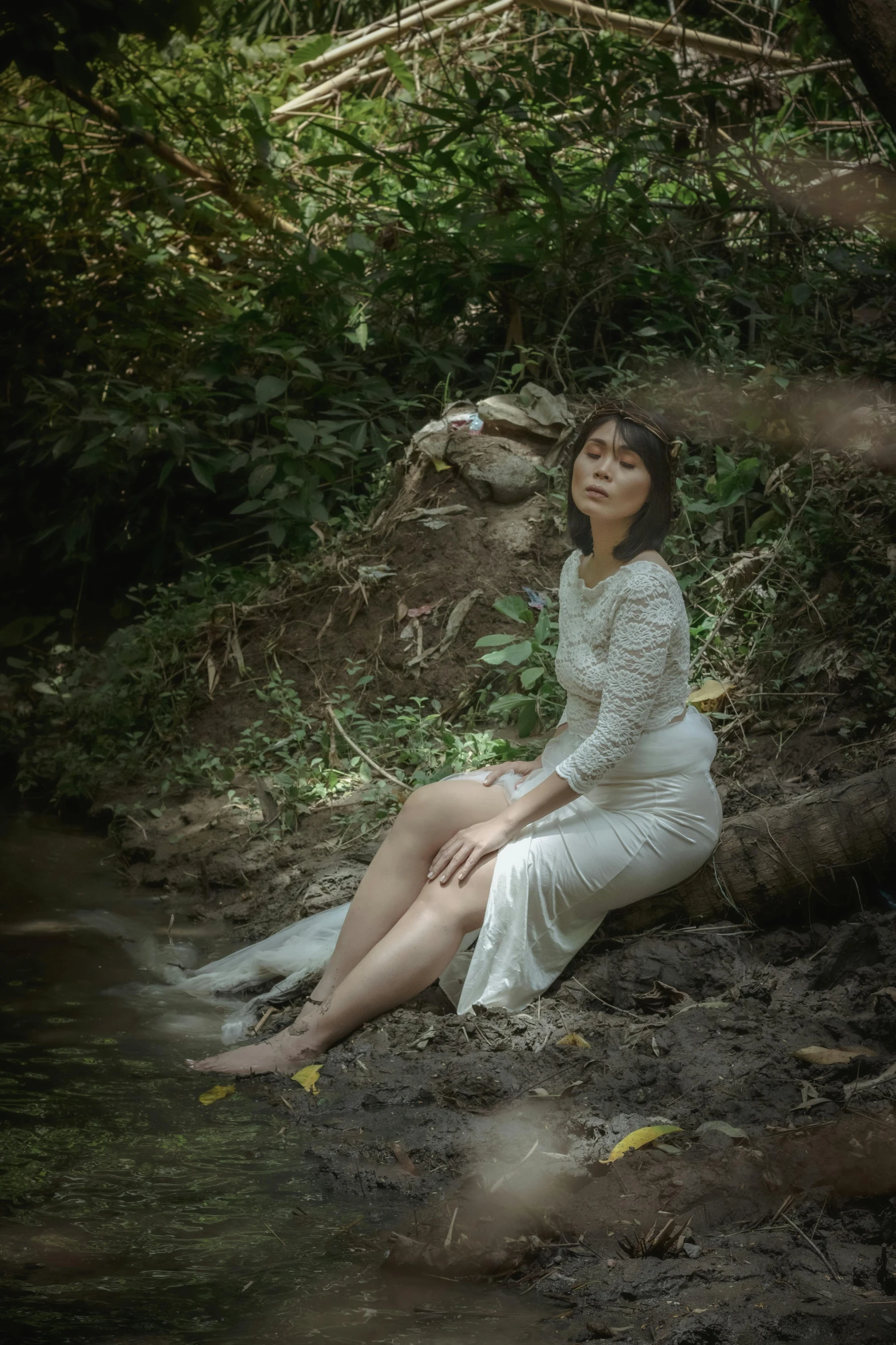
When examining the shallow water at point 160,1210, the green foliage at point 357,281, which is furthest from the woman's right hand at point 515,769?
the green foliage at point 357,281

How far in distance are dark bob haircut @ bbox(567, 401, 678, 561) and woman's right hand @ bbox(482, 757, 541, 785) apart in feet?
2.28

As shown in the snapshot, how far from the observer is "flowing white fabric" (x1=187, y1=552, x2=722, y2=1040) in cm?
298

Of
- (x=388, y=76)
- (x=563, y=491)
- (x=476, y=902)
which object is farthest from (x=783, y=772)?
(x=388, y=76)

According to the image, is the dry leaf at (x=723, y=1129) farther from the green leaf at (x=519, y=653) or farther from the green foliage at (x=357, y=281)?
the green foliage at (x=357, y=281)

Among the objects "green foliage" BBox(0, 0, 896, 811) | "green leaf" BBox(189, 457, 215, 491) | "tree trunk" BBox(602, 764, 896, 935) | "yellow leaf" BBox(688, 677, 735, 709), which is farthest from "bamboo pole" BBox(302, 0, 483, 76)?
"tree trunk" BBox(602, 764, 896, 935)

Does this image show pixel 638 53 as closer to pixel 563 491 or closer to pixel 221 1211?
pixel 563 491

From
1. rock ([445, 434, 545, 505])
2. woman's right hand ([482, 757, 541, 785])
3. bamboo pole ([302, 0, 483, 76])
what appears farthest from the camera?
bamboo pole ([302, 0, 483, 76])

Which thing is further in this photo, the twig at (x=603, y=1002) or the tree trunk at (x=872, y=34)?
the twig at (x=603, y=1002)

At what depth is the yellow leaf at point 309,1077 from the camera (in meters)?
2.88

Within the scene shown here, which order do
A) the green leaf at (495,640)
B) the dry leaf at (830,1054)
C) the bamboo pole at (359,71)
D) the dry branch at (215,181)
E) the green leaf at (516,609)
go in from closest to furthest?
the dry leaf at (830,1054) < the green leaf at (495,640) < the green leaf at (516,609) < the dry branch at (215,181) < the bamboo pole at (359,71)

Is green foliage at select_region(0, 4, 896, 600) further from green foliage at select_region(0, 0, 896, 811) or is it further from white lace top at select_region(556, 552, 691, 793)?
white lace top at select_region(556, 552, 691, 793)

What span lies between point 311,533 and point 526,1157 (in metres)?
3.87

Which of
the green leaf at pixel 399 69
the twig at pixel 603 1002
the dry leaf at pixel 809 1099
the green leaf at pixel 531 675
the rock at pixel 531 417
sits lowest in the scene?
the twig at pixel 603 1002

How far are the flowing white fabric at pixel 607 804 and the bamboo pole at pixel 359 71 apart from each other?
18.8 ft
